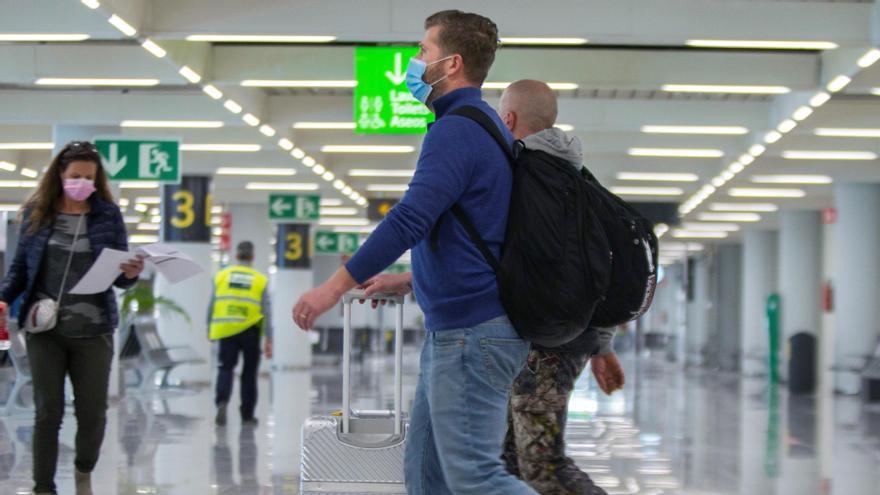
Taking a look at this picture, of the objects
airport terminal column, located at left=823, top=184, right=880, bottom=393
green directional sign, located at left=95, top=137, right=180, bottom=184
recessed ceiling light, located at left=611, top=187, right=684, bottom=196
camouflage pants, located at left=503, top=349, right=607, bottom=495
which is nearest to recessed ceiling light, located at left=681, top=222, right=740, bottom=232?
recessed ceiling light, located at left=611, top=187, right=684, bottom=196

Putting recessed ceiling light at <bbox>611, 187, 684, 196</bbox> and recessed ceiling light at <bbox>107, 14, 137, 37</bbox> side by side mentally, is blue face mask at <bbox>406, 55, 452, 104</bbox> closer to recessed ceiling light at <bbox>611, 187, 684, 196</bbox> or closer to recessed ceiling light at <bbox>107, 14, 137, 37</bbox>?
recessed ceiling light at <bbox>107, 14, 137, 37</bbox>

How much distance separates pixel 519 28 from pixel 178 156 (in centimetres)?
439

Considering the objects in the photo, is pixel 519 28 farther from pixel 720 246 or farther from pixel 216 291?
pixel 720 246

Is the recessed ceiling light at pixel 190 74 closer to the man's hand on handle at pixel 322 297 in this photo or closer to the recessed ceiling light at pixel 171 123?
the recessed ceiling light at pixel 171 123

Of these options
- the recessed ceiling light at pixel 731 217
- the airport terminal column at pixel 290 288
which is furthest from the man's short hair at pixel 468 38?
the recessed ceiling light at pixel 731 217

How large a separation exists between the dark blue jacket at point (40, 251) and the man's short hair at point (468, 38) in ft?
11.2

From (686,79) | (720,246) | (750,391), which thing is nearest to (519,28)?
(686,79)

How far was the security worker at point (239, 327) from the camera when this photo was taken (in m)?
12.6

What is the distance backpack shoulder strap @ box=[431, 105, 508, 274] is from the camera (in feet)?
11.8

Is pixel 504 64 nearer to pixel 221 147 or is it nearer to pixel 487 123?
pixel 221 147

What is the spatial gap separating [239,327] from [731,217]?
23.3m

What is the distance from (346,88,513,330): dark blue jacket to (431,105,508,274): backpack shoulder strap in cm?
1

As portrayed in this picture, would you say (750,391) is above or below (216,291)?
below

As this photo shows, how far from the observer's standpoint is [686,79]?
14.9 meters
